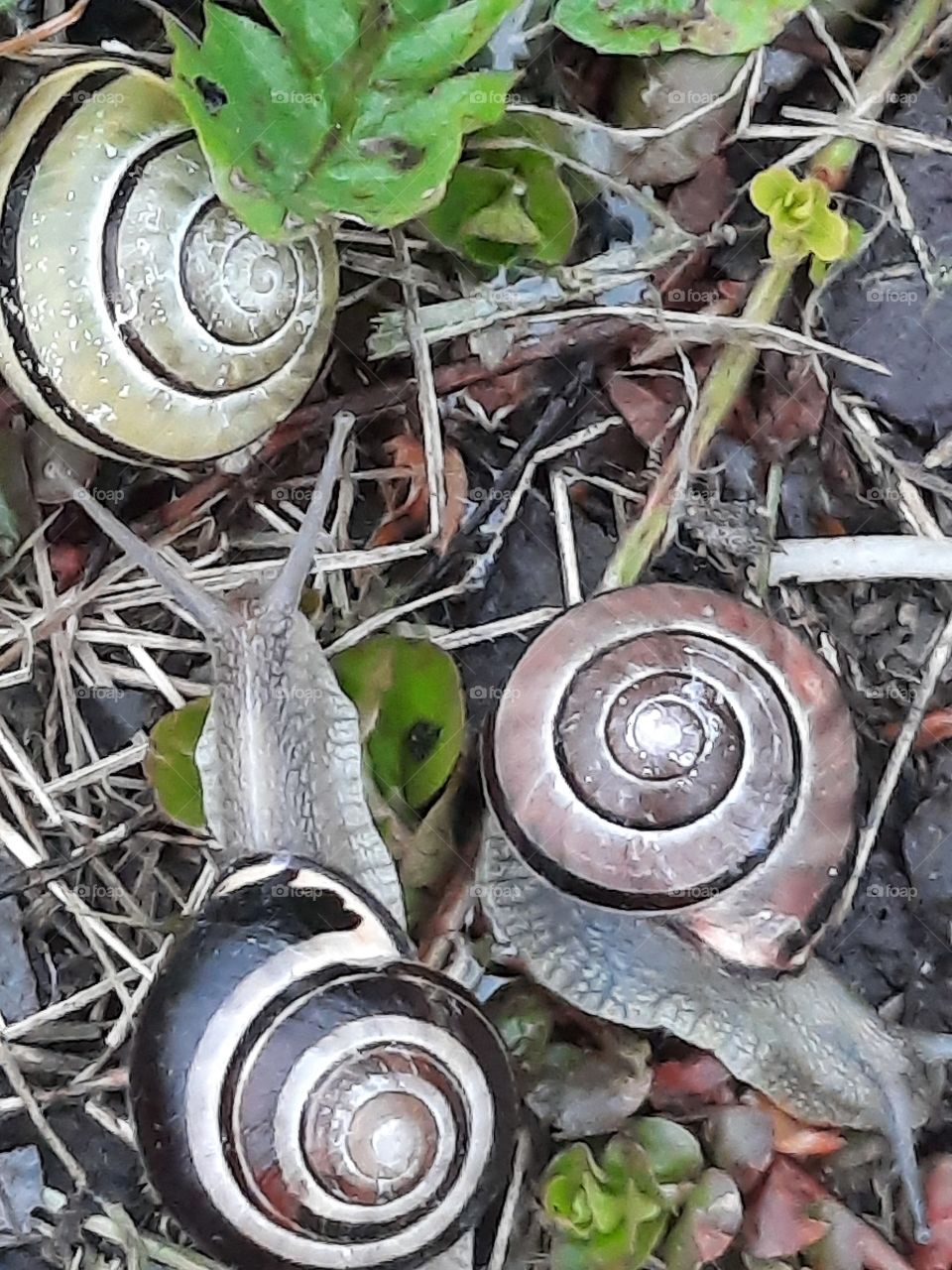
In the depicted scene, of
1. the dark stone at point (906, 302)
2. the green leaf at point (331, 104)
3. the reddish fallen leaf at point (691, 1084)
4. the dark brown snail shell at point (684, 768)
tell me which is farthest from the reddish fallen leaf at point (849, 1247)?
the green leaf at point (331, 104)

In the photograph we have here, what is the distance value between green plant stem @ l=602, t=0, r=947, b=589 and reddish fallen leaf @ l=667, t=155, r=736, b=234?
Answer: 15 cm

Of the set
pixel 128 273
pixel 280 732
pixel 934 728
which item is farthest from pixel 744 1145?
pixel 128 273

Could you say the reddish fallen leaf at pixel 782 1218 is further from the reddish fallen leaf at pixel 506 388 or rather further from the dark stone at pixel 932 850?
the reddish fallen leaf at pixel 506 388

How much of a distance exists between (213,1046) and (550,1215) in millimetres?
665

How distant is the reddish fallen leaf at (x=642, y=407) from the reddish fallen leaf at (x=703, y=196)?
29 centimetres

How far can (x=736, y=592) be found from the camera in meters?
2.71

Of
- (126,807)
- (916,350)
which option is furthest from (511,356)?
(126,807)

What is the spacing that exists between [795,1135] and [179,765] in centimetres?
124

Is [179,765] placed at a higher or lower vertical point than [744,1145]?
higher

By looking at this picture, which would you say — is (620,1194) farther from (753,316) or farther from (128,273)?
(128,273)

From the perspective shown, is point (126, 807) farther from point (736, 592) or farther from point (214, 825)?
point (736, 592)

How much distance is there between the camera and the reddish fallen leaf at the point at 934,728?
105 inches

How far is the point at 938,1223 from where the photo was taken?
250 cm

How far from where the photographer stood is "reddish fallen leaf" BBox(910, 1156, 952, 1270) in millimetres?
2498
